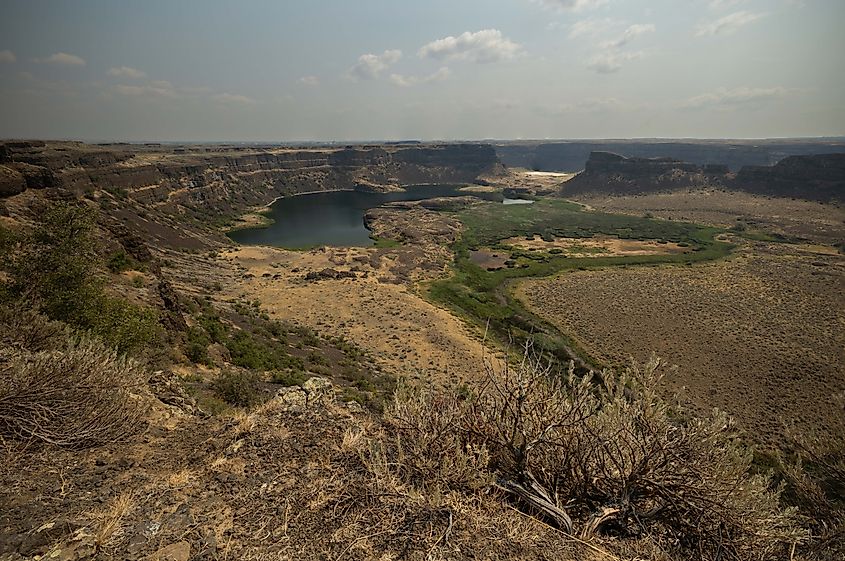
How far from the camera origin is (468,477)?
16.3 ft

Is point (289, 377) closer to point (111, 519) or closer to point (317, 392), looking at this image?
point (317, 392)

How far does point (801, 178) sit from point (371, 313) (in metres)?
120

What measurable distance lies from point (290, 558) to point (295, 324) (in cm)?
2801

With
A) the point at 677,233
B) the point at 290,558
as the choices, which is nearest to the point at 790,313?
the point at 677,233

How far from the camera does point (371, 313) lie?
34.9 m

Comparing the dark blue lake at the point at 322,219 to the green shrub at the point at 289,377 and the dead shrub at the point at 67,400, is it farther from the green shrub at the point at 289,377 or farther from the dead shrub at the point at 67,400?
the dead shrub at the point at 67,400

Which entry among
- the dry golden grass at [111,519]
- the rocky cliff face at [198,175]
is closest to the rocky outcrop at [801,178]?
the rocky cliff face at [198,175]

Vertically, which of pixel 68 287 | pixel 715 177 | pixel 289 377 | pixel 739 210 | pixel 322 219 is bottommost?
pixel 322 219

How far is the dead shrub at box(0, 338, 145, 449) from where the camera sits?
5.59 meters

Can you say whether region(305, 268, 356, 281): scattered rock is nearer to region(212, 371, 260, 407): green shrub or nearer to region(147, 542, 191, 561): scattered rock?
region(212, 371, 260, 407): green shrub

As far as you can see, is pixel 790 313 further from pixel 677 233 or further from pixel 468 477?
pixel 468 477

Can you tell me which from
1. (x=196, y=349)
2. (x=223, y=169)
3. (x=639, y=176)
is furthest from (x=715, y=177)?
(x=196, y=349)

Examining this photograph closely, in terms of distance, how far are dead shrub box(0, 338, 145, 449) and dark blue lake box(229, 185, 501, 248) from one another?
5873 cm

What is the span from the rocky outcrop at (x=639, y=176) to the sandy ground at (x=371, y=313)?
9686 cm
